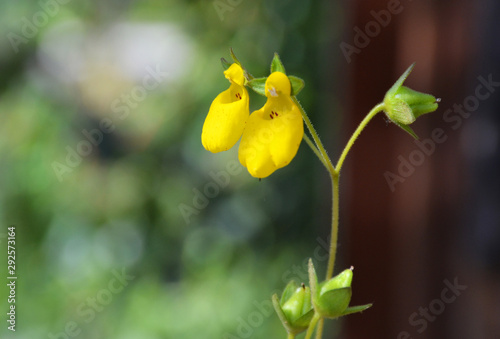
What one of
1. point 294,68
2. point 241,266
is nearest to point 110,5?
point 294,68

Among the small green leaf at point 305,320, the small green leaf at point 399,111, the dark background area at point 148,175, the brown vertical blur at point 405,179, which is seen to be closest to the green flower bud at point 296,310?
the small green leaf at point 305,320

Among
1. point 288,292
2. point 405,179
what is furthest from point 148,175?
point 288,292

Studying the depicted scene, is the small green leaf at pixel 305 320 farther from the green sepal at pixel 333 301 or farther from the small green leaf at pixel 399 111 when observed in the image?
the small green leaf at pixel 399 111

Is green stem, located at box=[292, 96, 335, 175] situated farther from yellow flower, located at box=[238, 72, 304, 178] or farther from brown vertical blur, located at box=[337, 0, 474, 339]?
brown vertical blur, located at box=[337, 0, 474, 339]

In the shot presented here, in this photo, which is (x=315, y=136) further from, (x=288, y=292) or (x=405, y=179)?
(x=405, y=179)

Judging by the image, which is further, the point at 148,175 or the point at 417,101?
the point at 148,175

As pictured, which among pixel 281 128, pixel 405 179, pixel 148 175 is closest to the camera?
pixel 281 128

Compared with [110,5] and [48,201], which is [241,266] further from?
[110,5]
